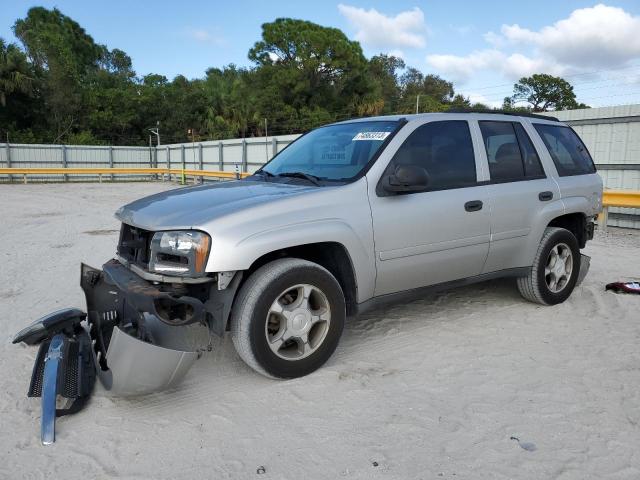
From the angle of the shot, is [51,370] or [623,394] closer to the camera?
[51,370]

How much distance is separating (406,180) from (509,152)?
1535 millimetres

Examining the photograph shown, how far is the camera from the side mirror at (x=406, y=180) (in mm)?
3541

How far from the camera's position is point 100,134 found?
4600 centimetres

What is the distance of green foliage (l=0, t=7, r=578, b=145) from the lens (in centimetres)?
4219

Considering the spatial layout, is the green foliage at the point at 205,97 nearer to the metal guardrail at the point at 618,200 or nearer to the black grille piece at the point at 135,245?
the metal guardrail at the point at 618,200

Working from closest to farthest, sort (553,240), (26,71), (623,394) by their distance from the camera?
(623,394)
(553,240)
(26,71)

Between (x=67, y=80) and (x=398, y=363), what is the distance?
47201 millimetres

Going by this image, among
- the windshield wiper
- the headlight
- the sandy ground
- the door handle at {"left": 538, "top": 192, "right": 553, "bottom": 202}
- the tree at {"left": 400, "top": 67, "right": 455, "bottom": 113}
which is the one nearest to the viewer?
the sandy ground

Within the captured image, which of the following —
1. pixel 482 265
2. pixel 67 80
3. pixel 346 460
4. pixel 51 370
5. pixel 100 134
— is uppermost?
pixel 67 80

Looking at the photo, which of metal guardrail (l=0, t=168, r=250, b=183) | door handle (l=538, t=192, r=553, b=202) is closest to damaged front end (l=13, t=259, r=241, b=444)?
door handle (l=538, t=192, r=553, b=202)

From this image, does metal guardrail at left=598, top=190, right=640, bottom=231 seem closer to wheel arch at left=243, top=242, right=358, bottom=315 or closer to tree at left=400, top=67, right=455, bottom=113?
wheel arch at left=243, top=242, right=358, bottom=315

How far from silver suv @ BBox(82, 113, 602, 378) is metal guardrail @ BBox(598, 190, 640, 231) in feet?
17.3

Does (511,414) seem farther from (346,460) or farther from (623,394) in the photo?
(346,460)

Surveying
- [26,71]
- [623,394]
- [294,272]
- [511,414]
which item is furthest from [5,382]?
[26,71]
